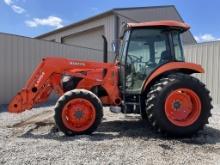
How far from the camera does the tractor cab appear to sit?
246 inches

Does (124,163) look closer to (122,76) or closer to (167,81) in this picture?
(167,81)

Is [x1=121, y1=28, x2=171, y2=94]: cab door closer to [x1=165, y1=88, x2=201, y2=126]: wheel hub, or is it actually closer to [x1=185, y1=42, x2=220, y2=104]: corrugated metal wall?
[x1=165, y1=88, x2=201, y2=126]: wheel hub

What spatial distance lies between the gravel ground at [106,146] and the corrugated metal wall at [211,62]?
573cm

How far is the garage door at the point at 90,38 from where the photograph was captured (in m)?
19.5

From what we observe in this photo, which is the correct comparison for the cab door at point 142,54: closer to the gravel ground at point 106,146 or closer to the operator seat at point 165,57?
the operator seat at point 165,57

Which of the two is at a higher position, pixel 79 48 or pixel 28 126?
pixel 79 48

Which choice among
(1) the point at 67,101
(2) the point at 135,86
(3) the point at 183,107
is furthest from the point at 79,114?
(3) the point at 183,107

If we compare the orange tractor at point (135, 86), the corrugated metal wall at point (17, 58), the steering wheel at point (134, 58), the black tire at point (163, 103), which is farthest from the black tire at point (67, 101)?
the corrugated metal wall at point (17, 58)

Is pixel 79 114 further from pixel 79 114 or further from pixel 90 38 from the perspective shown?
pixel 90 38

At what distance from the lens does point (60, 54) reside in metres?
13.7

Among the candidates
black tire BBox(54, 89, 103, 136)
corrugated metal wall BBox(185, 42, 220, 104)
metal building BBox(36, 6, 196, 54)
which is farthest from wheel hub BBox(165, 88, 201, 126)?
metal building BBox(36, 6, 196, 54)

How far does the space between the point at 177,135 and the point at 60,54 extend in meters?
8.97

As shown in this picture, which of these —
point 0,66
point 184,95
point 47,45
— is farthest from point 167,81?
point 47,45

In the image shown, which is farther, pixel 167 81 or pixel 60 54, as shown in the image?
pixel 60 54
